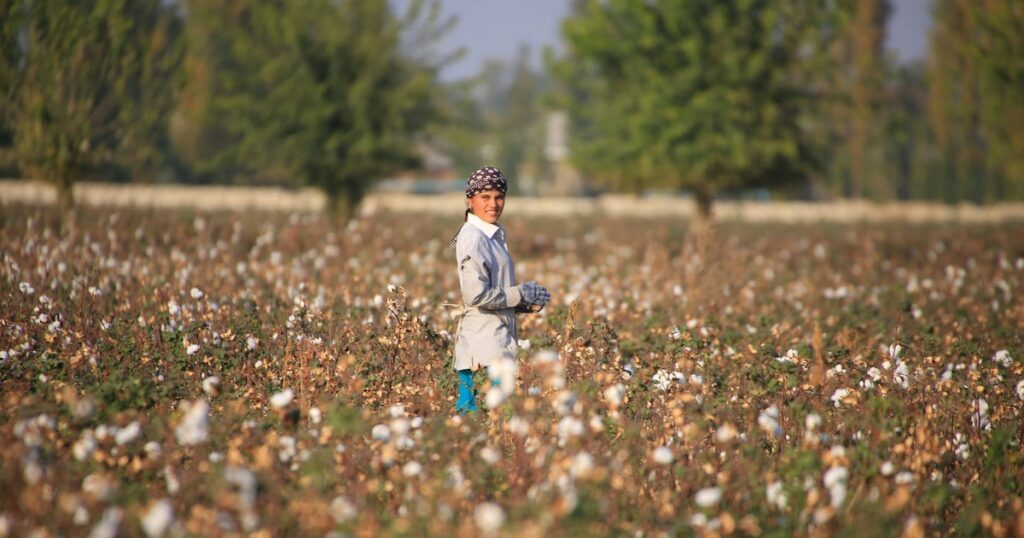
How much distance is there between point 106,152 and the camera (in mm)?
12875

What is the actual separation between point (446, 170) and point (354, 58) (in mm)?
59144

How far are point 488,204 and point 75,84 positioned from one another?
9.34 m

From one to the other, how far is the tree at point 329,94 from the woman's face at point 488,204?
1281 centimetres

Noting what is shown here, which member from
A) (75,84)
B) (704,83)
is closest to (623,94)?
(704,83)

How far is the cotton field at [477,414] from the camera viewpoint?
11.2ft

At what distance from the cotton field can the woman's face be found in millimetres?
636

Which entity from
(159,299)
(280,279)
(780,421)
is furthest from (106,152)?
(780,421)

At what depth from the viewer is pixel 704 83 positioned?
17.2 meters

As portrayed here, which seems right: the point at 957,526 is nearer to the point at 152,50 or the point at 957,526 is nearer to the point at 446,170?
the point at 152,50

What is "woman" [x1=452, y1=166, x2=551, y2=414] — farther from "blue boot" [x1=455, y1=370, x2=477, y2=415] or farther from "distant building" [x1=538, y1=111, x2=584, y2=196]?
"distant building" [x1=538, y1=111, x2=584, y2=196]

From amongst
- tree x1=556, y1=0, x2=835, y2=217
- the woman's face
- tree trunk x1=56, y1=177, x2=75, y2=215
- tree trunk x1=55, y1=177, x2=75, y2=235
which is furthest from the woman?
tree x1=556, y1=0, x2=835, y2=217

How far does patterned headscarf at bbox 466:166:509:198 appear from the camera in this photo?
16.0 ft

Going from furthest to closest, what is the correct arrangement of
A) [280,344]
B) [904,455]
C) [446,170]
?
1. [446,170]
2. [280,344]
3. [904,455]

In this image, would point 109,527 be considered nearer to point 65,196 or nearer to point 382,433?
point 382,433
